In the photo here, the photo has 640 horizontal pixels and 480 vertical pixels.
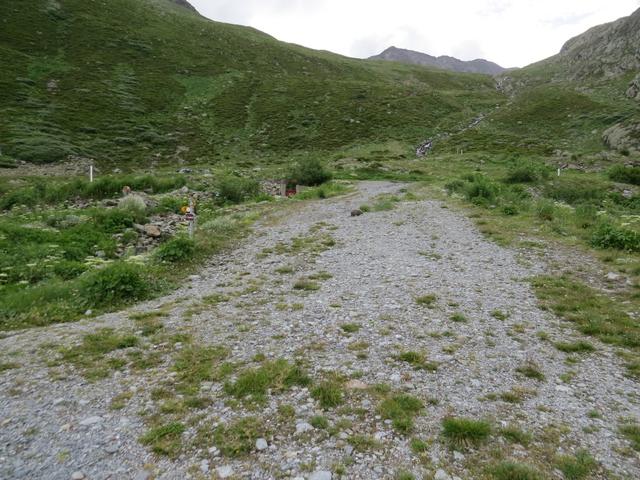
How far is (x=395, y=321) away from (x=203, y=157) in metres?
42.7

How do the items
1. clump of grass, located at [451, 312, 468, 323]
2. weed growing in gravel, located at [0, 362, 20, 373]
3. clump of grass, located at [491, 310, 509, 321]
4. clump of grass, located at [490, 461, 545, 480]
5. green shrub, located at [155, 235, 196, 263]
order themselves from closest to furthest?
1. clump of grass, located at [490, 461, 545, 480]
2. weed growing in gravel, located at [0, 362, 20, 373]
3. clump of grass, located at [451, 312, 468, 323]
4. clump of grass, located at [491, 310, 509, 321]
5. green shrub, located at [155, 235, 196, 263]

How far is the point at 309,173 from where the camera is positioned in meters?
34.1

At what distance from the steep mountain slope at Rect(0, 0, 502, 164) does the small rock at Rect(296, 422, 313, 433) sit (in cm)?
4152

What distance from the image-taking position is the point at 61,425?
5488mm

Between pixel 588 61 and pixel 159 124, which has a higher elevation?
pixel 588 61

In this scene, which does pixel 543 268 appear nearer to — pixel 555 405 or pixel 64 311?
pixel 555 405

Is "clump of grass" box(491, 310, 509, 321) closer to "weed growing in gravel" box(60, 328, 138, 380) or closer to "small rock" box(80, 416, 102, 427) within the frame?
"weed growing in gravel" box(60, 328, 138, 380)

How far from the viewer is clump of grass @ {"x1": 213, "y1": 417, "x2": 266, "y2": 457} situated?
5035 millimetres

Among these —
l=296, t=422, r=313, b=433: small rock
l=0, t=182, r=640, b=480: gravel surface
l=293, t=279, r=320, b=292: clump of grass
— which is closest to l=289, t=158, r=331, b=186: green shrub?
l=0, t=182, r=640, b=480: gravel surface

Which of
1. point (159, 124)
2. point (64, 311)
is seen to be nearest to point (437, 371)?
point (64, 311)

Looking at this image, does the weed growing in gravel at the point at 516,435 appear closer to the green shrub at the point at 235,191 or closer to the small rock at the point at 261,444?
the small rock at the point at 261,444

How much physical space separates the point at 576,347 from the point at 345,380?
4.95 metres

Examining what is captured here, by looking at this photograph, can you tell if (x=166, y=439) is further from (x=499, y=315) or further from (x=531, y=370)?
(x=499, y=315)

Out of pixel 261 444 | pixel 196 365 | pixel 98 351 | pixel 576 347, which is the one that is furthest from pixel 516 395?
pixel 98 351
